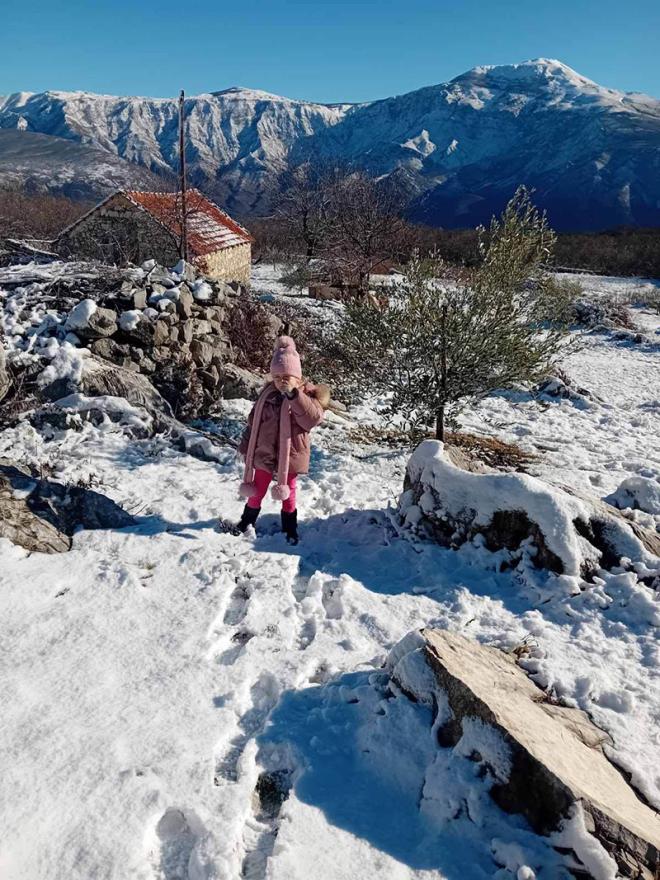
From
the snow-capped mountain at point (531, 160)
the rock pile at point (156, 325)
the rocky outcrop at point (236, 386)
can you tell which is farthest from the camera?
the snow-capped mountain at point (531, 160)

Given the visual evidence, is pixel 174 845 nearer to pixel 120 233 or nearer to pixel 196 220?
pixel 120 233

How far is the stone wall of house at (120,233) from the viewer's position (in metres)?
18.2

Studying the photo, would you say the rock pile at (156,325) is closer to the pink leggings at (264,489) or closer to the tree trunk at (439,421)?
the tree trunk at (439,421)

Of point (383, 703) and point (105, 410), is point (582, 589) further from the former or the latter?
point (105, 410)

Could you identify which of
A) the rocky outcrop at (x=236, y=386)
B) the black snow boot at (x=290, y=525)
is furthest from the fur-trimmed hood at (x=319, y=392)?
the rocky outcrop at (x=236, y=386)

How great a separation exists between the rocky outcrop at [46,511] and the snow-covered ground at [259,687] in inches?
6.8

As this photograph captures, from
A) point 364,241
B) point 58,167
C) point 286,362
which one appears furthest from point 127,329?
point 58,167

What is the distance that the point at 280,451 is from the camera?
5105 millimetres

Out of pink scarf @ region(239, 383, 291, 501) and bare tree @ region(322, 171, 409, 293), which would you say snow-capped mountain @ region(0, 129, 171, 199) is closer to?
bare tree @ region(322, 171, 409, 293)

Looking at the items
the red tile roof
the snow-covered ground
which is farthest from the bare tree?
the snow-covered ground

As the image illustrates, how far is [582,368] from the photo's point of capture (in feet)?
52.4

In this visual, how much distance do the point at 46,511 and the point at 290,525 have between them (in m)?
2.19

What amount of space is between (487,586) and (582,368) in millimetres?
13058

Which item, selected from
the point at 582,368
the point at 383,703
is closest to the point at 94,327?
the point at 383,703
